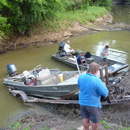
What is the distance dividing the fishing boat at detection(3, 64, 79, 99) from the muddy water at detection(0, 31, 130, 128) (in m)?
0.63

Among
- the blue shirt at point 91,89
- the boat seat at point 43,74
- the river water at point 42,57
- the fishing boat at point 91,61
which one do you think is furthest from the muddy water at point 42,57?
the blue shirt at point 91,89

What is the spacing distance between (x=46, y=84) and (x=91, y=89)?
487cm

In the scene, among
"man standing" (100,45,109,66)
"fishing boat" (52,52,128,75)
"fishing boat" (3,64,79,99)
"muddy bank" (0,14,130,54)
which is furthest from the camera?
"muddy bank" (0,14,130,54)

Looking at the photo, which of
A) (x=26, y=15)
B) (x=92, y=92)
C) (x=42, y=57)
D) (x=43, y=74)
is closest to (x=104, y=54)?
(x=43, y=74)

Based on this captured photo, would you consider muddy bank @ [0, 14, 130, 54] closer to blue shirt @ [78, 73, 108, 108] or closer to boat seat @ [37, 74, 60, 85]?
boat seat @ [37, 74, 60, 85]

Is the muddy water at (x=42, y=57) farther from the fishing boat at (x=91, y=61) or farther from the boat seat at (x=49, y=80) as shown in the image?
the boat seat at (x=49, y=80)

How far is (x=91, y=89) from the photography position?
3.65 meters

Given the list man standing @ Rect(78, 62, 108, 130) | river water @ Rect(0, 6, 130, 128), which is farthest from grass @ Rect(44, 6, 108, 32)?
man standing @ Rect(78, 62, 108, 130)

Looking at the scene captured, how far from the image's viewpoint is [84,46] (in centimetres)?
1681

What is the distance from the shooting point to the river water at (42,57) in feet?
25.8

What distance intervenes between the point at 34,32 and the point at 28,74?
30.9 ft

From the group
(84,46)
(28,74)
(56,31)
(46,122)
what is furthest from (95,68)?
(56,31)

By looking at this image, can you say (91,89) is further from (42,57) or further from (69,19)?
(69,19)

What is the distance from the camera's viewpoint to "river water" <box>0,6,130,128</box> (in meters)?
7.87
